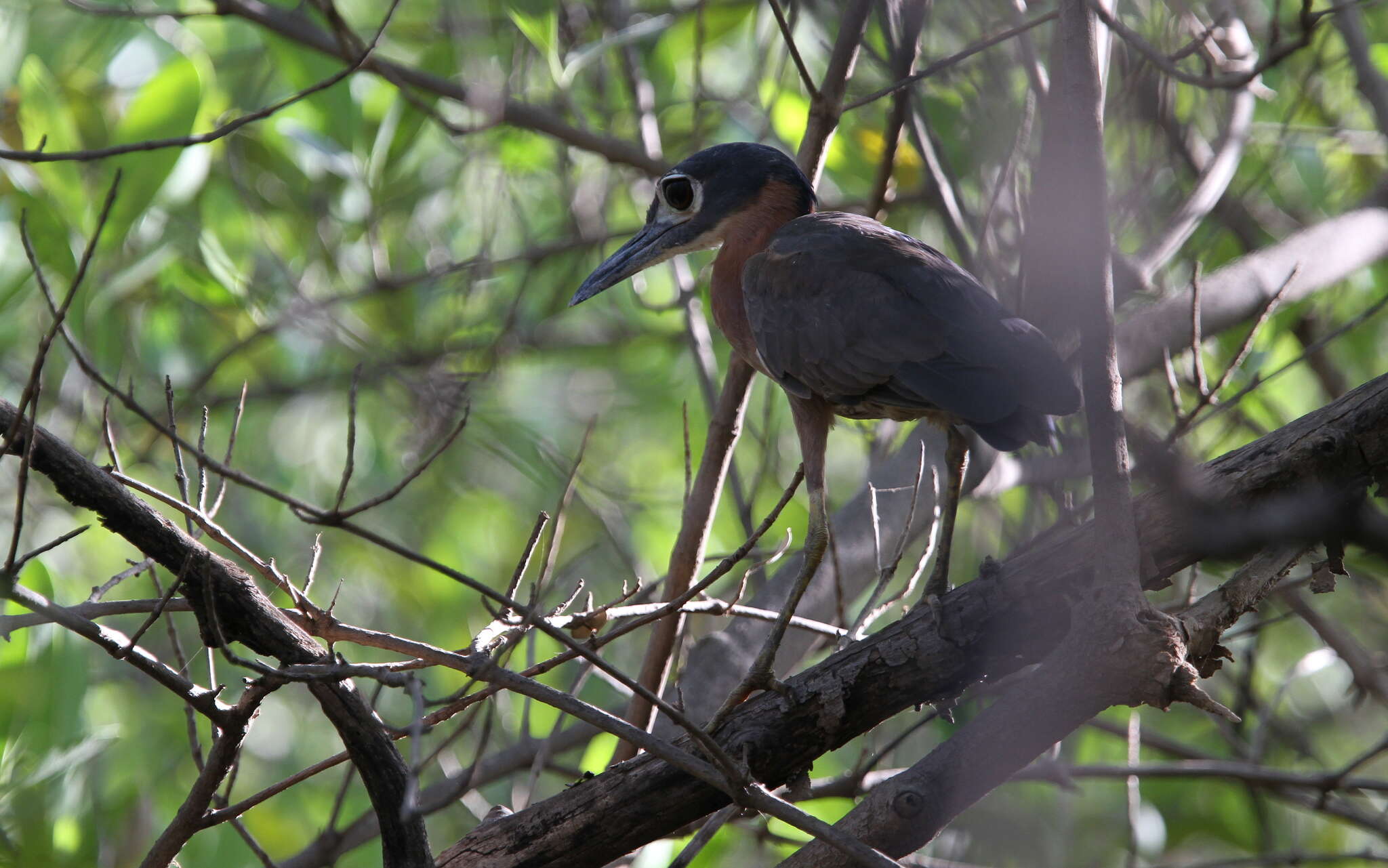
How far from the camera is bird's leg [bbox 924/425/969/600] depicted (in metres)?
3.13

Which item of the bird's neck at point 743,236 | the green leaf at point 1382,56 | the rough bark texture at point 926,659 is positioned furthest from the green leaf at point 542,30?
the green leaf at point 1382,56

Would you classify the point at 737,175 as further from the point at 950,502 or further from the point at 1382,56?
the point at 1382,56

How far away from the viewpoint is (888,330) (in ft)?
9.86

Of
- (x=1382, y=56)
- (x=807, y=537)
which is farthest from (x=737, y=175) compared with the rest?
(x=1382, y=56)

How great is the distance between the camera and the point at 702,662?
3.68 metres

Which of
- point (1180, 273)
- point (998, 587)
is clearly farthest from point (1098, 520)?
point (1180, 273)

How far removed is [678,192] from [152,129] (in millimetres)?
1751

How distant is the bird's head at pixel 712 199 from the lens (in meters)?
3.71

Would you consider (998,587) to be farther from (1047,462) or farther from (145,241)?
(145,241)

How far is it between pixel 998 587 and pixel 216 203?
3821 mm

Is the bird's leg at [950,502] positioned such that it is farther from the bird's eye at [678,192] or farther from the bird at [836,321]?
the bird's eye at [678,192]

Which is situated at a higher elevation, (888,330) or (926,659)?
(888,330)

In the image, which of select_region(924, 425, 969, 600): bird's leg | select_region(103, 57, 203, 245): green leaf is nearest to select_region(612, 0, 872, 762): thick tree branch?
select_region(924, 425, 969, 600): bird's leg

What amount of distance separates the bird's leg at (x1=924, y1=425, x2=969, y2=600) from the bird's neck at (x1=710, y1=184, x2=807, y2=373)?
0.80 meters
